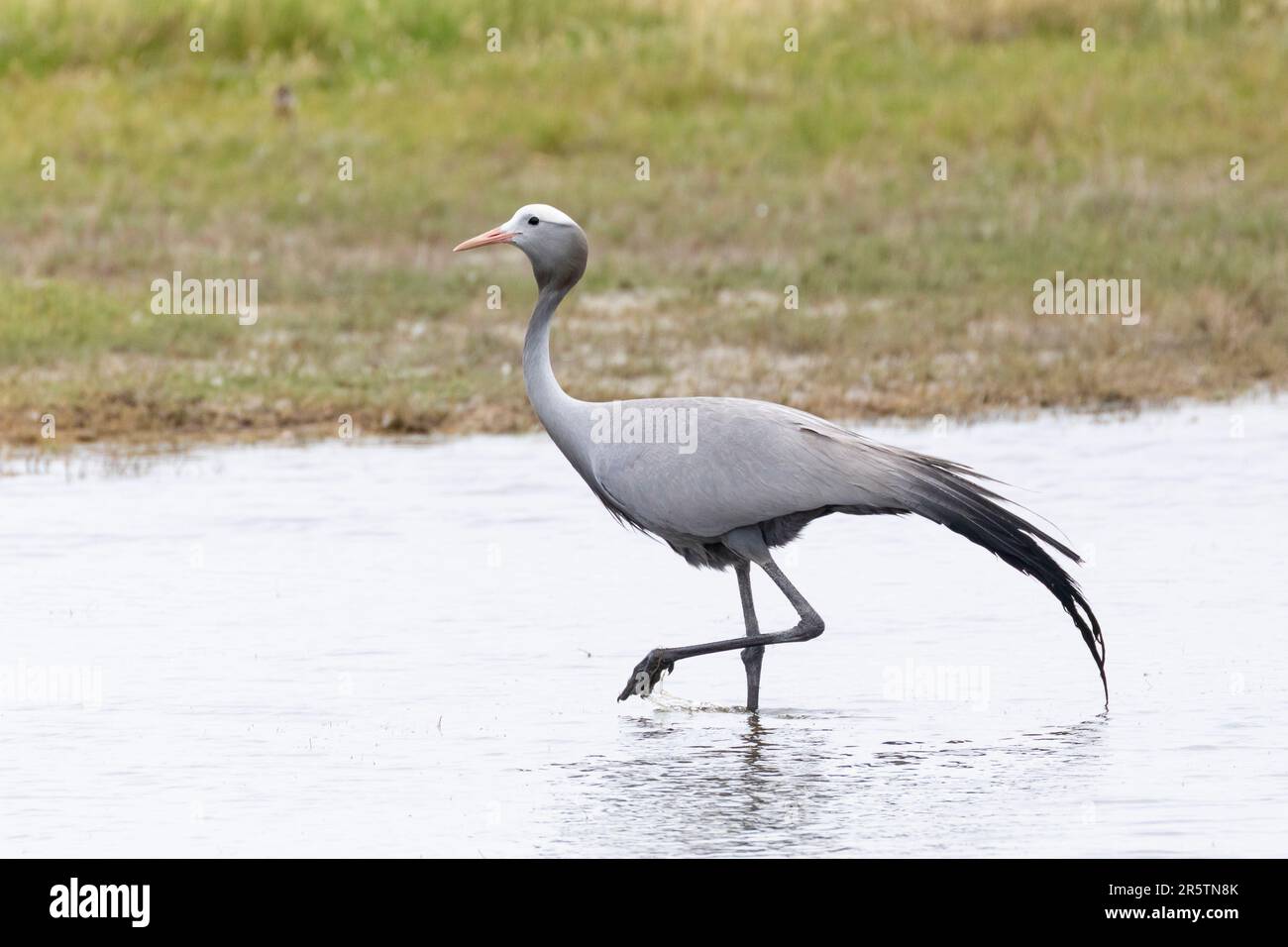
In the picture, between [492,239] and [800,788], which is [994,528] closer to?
[800,788]

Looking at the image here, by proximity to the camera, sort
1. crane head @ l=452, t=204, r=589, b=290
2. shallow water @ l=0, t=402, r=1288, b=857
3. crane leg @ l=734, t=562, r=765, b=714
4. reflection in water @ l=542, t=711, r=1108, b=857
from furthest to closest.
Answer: crane head @ l=452, t=204, r=589, b=290 → crane leg @ l=734, t=562, r=765, b=714 → shallow water @ l=0, t=402, r=1288, b=857 → reflection in water @ l=542, t=711, r=1108, b=857

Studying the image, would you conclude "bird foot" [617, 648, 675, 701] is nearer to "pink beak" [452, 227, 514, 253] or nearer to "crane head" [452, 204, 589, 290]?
"crane head" [452, 204, 589, 290]

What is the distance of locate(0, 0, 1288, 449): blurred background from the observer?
14383 mm

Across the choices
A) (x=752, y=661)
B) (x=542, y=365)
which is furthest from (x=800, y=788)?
(x=542, y=365)

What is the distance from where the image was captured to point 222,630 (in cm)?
889

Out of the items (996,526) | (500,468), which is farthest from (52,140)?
(996,526)

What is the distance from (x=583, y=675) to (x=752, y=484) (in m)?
1.02

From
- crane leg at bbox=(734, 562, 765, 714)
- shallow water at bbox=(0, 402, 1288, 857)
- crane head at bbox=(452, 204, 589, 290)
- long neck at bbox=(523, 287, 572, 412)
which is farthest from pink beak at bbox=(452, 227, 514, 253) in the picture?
shallow water at bbox=(0, 402, 1288, 857)

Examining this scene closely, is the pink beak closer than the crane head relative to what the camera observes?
Yes

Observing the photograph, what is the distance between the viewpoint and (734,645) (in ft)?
25.4

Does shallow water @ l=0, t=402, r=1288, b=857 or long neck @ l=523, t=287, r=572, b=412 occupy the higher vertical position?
long neck @ l=523, t=287, r=572, b=412

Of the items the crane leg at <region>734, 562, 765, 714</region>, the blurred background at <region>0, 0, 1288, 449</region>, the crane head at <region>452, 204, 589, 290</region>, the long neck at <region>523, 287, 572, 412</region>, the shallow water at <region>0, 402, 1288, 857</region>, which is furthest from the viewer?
the blurred background at <region>0, 0, 1288, 449</region>
